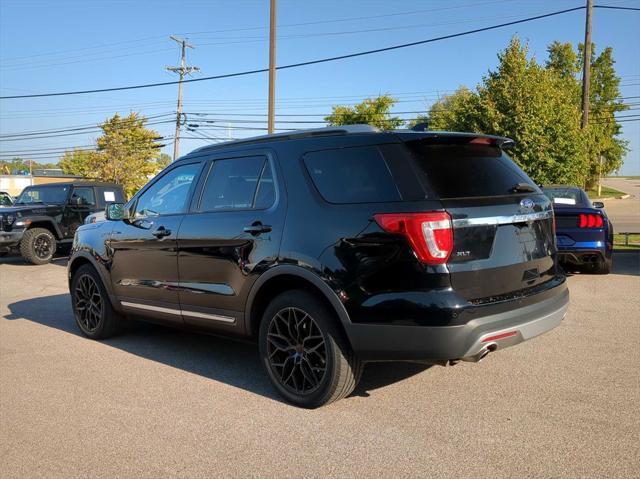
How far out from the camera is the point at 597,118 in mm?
48000

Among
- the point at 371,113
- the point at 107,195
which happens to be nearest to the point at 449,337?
the point at 107,195

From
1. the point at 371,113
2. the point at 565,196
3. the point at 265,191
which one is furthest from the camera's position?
the point at 371,113

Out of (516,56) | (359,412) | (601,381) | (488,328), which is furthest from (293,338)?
(516,56)

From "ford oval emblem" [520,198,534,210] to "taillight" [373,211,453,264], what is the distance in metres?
0.73

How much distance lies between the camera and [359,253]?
3.41 metres

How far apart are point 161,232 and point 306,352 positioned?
6.16ft

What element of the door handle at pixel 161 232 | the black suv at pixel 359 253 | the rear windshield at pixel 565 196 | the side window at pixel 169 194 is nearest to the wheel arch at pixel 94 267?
the side window at pixel 169 194

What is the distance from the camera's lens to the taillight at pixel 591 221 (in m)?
8.00

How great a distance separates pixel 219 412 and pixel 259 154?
6.27 feet

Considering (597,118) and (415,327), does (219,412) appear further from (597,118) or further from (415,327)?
(597,118)

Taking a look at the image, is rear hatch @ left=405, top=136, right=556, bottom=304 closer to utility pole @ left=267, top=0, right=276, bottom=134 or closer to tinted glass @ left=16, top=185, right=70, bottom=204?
tinted glass @ left=16, top=185, right=70, bottom=204

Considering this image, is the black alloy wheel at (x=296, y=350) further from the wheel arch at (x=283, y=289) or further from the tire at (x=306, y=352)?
the wheel arch at (x=283, y=289)

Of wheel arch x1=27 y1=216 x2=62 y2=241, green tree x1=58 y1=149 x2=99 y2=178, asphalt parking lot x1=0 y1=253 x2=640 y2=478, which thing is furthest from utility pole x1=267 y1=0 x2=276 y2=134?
green tree x1=58 y1=149 x2=99 y2=178

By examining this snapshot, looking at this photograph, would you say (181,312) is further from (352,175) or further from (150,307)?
(352,175)
